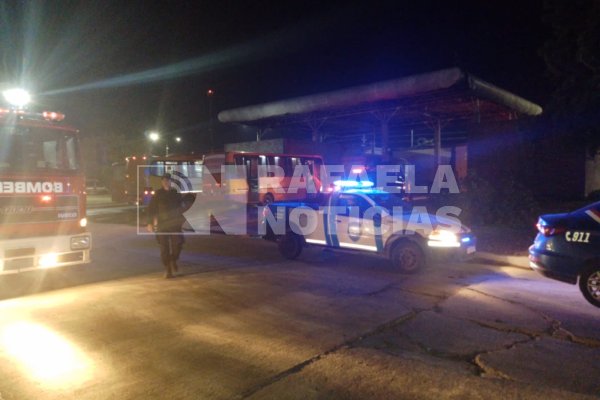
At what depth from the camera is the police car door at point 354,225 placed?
10016 mm

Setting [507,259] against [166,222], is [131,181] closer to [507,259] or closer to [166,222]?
[166,222]

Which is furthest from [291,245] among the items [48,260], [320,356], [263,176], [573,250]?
[263,176]

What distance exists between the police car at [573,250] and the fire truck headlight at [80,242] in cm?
749

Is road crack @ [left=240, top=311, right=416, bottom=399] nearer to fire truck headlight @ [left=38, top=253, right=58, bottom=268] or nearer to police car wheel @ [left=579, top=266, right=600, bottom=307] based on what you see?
police car wheel @ [left=579, top=266, right=600, bottom=307]

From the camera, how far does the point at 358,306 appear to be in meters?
6.98

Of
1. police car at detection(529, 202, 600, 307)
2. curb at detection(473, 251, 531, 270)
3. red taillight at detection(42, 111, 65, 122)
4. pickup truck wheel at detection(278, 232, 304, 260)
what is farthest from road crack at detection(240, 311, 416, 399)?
red taillight at detection(42, 111, 65, 122)

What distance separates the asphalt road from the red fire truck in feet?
2.12

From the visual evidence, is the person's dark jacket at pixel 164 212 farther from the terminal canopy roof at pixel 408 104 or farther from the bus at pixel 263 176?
the terminal canopy roof at pixel 408 104

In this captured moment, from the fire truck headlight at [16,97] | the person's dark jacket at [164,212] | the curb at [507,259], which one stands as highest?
the fire truck headlight at [16,97]

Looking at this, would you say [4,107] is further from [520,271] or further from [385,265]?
[520,271]

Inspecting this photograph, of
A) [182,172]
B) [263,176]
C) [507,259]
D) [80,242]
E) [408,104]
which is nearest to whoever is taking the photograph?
[80,242]

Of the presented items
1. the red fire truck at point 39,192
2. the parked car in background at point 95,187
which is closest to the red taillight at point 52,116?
the red fire truck at point 39,192

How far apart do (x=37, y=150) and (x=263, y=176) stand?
44.0 feet

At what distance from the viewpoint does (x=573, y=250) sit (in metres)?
7.04
